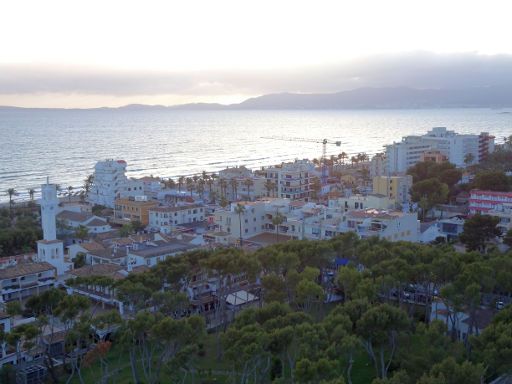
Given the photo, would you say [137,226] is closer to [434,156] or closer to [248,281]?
[248,281]

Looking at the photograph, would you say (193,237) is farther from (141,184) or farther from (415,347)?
(141,184)

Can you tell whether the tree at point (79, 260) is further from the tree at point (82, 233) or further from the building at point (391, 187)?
the building at point (391, 187)

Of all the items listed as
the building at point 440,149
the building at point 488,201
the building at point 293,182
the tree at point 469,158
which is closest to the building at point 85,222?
the building at point 293,182

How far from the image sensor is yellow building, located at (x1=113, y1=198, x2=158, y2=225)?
61.8 m

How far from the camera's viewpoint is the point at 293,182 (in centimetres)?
7356

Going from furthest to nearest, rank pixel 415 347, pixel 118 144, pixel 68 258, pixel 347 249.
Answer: pixel 118 144 → pixel 68 258 → pixel 347 249 → pixel 415 347

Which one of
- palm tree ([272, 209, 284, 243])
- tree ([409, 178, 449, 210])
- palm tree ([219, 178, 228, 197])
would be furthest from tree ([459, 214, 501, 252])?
palm tree ([219, 178, 228, 197])

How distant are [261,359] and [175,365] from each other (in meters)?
3.39

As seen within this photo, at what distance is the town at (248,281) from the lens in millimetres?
23641

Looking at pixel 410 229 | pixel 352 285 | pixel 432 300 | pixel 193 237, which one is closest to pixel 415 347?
pixel 352 285

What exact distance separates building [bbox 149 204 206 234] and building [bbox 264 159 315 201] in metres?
16.3

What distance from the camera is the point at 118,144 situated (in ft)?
573

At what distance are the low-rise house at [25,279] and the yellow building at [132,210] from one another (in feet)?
76.0

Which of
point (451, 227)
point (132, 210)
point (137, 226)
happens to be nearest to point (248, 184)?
point (132, 210)
